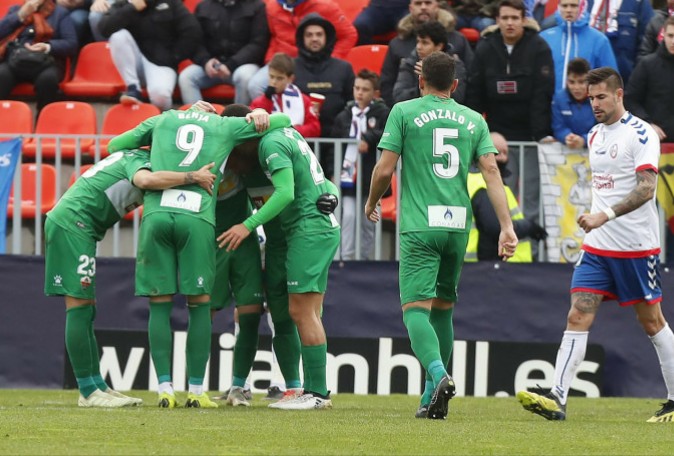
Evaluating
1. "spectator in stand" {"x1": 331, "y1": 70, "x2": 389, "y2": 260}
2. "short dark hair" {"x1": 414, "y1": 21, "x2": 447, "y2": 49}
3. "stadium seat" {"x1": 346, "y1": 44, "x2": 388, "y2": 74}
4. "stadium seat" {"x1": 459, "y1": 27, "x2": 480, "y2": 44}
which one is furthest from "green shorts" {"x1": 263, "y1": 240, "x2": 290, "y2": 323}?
"stadium seat" {"x1": 459, "y1": 27, "x2": 480, "y2": 44}

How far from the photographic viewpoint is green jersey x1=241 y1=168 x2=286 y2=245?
984 centimetres

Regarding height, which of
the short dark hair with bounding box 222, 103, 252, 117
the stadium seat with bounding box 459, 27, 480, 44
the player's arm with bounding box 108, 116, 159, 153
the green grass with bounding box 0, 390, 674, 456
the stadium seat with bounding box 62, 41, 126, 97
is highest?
the stadium seat with bounding box 459, 27, 480, 44

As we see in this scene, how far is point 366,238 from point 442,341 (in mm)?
3539

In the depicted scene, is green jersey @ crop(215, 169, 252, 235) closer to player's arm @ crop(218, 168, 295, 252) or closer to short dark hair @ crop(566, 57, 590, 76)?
player's arm @ crop(218, 168, 295, 252)

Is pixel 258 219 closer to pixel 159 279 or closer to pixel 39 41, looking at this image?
pixel 159 279

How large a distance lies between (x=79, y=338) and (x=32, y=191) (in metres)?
3.46

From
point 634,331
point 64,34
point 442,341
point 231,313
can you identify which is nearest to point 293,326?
point 442,341

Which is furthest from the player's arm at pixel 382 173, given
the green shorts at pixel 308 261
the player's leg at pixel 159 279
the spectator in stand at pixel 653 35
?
the spectator in stand at pixel 653 35

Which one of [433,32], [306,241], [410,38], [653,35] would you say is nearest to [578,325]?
[306,241]

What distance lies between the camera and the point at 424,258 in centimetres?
884

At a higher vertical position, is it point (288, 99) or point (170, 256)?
point (288, 99)

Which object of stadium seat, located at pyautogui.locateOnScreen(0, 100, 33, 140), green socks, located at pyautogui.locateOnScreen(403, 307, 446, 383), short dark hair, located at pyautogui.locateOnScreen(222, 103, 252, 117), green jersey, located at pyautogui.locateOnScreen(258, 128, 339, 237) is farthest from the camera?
stadium seat, located at pyautogui.locateOnScreen(0, 100, 33, 140)

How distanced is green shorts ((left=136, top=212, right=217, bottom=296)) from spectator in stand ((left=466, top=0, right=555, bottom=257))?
4.62 m

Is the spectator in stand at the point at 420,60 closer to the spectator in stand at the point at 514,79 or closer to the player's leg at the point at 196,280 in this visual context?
the spectator in stand at the point at 514,79
